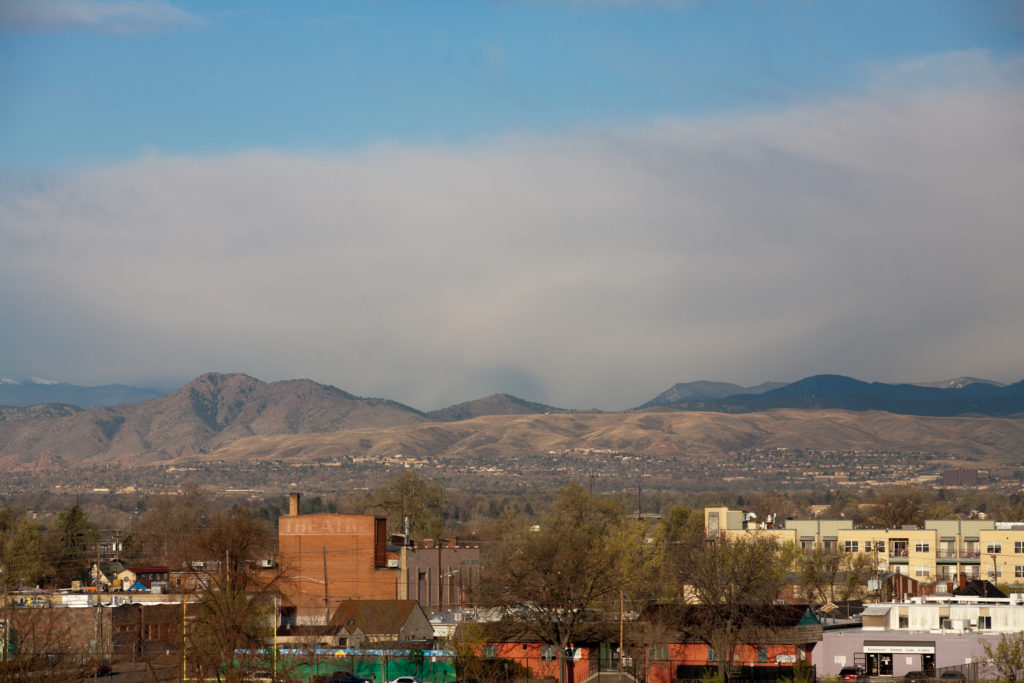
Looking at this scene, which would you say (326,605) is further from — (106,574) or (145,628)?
(106,574)

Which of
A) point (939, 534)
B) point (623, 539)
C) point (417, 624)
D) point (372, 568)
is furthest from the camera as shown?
point (939, 534)

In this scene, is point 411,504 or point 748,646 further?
point 411,504

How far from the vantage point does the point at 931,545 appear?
149m

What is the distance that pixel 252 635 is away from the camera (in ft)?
271

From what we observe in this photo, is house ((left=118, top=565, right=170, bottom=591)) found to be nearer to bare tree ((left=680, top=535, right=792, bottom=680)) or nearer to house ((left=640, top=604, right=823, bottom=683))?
bare tree ((left=680, top=535, right=792, bottom=680))

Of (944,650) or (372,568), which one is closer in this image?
(944,650)

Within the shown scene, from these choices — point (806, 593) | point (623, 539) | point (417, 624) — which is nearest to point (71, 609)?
point (417, 624)

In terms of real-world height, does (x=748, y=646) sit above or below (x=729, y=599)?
below

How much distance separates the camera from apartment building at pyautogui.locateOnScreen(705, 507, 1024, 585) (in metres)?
145

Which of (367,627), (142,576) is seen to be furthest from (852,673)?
(142,576)

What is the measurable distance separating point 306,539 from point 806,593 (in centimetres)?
4389

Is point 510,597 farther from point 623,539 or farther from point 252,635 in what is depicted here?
point 623,539

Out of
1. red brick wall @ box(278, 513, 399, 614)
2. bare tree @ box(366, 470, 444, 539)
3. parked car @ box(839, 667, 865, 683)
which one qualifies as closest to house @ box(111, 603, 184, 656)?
red brick wall @ box(278, 513, 399, 614)

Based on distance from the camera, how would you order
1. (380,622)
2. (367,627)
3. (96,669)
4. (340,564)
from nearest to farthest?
(96,669)
(380,622)
(367,627)
(340,564)
